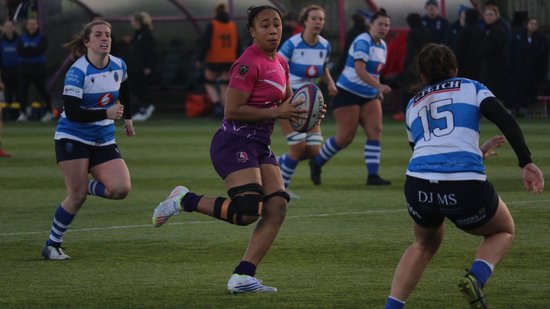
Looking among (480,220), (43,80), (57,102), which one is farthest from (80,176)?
(57,102)

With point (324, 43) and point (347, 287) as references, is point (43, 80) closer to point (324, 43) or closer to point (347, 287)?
point (324, 43)

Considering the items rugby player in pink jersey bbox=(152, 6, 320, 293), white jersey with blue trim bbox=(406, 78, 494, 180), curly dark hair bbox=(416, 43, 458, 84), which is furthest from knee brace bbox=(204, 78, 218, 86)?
white jersey with blue trim bbox=(406, 78, 494, 180)

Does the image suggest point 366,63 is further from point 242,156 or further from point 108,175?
point 242,156

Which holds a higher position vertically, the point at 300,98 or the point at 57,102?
the point at 300,98

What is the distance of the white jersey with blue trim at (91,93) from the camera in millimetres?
11180

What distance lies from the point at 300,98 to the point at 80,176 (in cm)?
268

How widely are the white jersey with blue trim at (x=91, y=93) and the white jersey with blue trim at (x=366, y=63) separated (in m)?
5.72

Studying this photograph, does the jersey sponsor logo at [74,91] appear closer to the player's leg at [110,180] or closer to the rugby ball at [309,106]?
the player's leg at [110,180]

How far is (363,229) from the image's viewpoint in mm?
12594

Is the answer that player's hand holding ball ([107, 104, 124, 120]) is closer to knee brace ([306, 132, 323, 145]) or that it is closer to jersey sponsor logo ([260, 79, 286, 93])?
jersey sponsor logo ([260, 79, 286, 93])

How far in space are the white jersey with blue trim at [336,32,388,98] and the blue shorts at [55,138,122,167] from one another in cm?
580

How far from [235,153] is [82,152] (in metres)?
2.33

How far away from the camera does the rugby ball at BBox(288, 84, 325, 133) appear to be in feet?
30.7

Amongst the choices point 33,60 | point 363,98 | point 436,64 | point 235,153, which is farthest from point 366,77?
point 33,60
